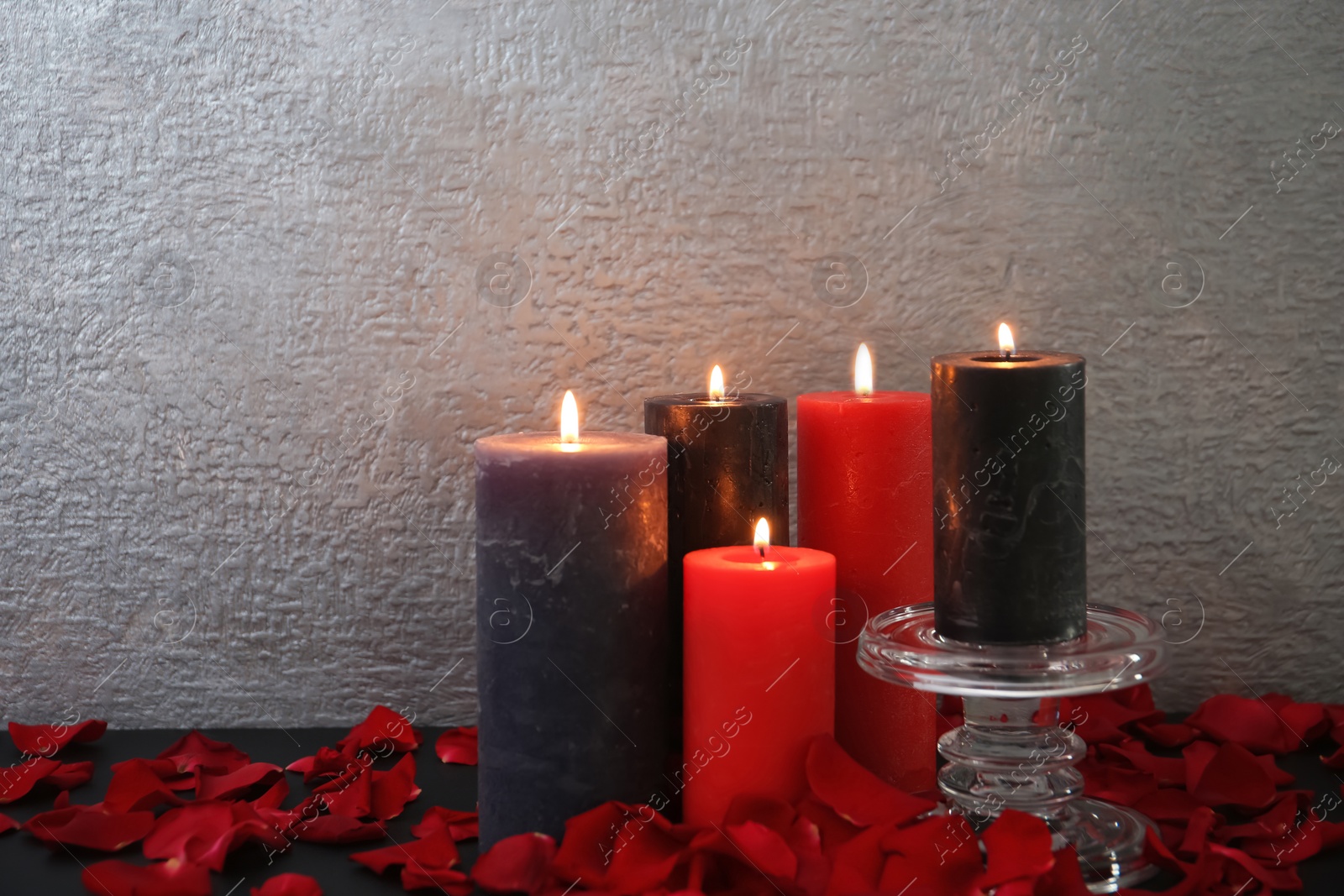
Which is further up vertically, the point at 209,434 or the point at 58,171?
the point at 58,171

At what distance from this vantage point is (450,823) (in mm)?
740

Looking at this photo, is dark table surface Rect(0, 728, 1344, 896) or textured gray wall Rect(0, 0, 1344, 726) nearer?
dark table surface Rect(0, 728, 1344, 896)

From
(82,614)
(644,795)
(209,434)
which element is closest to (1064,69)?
(644,795)

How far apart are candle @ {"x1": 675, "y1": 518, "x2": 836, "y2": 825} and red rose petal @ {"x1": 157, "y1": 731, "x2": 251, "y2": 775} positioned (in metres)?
0.38

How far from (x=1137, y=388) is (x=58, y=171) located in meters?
0.95

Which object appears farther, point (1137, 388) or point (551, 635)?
point (1137, 388)

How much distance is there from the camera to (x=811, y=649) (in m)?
0.71

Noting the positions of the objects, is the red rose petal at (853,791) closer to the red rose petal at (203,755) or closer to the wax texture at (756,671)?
the wax texture at (756,671)

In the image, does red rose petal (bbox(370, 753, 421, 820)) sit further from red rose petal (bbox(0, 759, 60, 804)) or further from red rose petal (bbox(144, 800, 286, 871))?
red rose petal (bbox(0, 759, 60, 804))

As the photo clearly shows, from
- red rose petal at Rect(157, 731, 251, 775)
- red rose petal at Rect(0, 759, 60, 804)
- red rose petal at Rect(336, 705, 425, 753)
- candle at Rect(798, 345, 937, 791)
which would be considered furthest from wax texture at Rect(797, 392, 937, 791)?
red rose petal at Rect(0, 759, 60, 804)

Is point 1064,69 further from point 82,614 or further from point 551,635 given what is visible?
point 82,614

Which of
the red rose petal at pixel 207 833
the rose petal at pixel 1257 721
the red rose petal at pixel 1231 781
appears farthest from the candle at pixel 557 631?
the rose petal at pixel 1257 721

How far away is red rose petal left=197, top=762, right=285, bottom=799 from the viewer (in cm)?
77

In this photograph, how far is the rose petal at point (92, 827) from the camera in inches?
27.6
